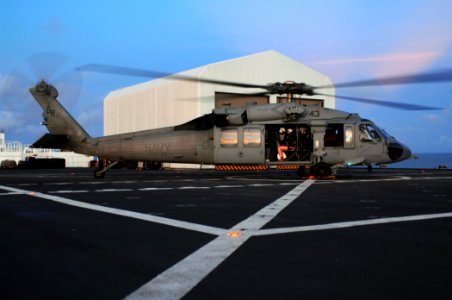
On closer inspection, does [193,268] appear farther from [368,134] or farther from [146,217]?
[368,134]

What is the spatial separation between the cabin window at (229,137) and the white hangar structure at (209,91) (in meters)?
19.3

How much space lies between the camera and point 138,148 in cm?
2272

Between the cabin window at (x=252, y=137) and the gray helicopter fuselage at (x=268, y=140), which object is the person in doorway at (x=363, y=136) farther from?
the cabin window at (x=252, y=137)

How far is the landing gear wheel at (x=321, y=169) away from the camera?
22.2 meters

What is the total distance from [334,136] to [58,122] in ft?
53.5

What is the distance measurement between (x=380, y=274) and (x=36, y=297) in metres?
3.71

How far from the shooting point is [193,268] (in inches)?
193

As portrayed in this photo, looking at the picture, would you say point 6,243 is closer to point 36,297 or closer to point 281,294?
point 36,297

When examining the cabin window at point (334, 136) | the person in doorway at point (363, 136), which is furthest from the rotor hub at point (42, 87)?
the person in doorway at point (363, 136)

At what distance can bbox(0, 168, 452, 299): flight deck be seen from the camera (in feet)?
13.7

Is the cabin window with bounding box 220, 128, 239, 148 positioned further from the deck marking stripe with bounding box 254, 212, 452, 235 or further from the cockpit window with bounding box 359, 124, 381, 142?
the deck marking stripe with bounding box 254, 212, 452, 235

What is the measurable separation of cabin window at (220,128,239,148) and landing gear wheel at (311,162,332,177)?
4522 mm

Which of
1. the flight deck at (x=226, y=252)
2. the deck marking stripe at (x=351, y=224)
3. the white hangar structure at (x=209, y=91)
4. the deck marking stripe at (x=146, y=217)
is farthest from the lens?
the white hangar structure at (x=209, y=91)

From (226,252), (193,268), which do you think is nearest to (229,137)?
(226,252)
